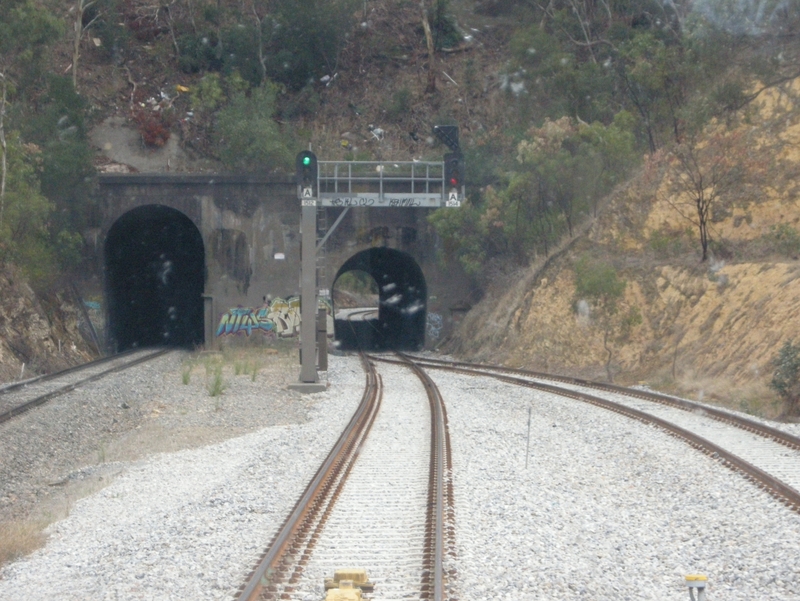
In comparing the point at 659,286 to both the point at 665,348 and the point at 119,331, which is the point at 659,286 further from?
the point at 119,331

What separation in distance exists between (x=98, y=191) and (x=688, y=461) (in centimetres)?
2959

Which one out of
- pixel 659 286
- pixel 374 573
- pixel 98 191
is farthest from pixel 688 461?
pixel 98 191

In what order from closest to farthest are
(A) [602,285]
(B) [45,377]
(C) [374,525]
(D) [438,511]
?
(C) [374,525] < (D) [438,511] < (B) [45,377] < (A) [602,285]

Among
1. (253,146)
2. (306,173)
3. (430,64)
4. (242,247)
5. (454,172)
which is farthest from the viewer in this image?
(430,64)

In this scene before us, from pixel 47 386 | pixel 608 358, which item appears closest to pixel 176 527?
pixel 47 386

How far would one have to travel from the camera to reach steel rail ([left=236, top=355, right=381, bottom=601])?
6570 millimetres

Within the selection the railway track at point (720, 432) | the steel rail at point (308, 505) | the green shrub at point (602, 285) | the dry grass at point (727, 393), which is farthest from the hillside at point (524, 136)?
the steel rail at point (308, 505)

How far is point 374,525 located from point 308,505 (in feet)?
2.70

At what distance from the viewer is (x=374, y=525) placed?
8375mm

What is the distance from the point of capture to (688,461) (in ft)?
37.8

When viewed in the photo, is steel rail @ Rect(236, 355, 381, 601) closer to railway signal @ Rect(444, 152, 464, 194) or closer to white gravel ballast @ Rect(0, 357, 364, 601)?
white gravel ballast @ Rect(0, 357, 364, 601)

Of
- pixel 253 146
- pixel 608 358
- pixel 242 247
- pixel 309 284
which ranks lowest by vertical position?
pixel 608 358

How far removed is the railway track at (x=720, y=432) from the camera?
33.6ft

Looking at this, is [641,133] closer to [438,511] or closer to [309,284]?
[309,284]
